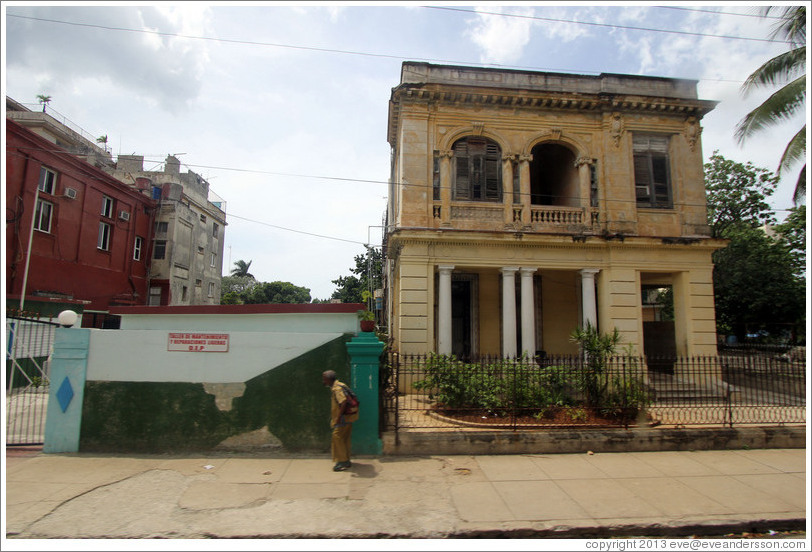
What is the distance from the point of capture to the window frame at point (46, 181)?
52.2 feet

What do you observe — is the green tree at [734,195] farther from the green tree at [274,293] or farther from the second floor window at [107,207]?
the green tree at [274,293]

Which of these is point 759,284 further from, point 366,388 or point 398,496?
point 398,496

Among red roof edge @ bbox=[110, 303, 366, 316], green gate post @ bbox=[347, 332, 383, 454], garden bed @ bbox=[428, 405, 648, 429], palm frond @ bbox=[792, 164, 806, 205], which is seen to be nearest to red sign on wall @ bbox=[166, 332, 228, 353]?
red roof edge @ bbox=[110, 303, 366, 316]

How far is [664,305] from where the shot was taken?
24.9m

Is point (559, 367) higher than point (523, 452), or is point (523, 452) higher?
point (559, 367)

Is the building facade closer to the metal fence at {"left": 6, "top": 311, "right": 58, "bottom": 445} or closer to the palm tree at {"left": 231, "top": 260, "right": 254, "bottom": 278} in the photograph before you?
the metal fence at {"left": 6, "top": 311, "right": 58, "bottom": 445}

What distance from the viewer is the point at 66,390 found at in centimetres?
682

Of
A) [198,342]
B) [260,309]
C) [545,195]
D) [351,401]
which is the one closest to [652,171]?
[545,195]

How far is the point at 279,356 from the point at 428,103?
9234 mm

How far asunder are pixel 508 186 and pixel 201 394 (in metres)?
10.1

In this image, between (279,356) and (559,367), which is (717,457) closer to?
(559,367)

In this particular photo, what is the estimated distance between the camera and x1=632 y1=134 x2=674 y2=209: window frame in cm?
1352

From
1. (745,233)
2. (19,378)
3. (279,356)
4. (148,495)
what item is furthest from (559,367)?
(745,233)

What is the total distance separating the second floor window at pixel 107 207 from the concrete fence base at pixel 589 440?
765 inches
